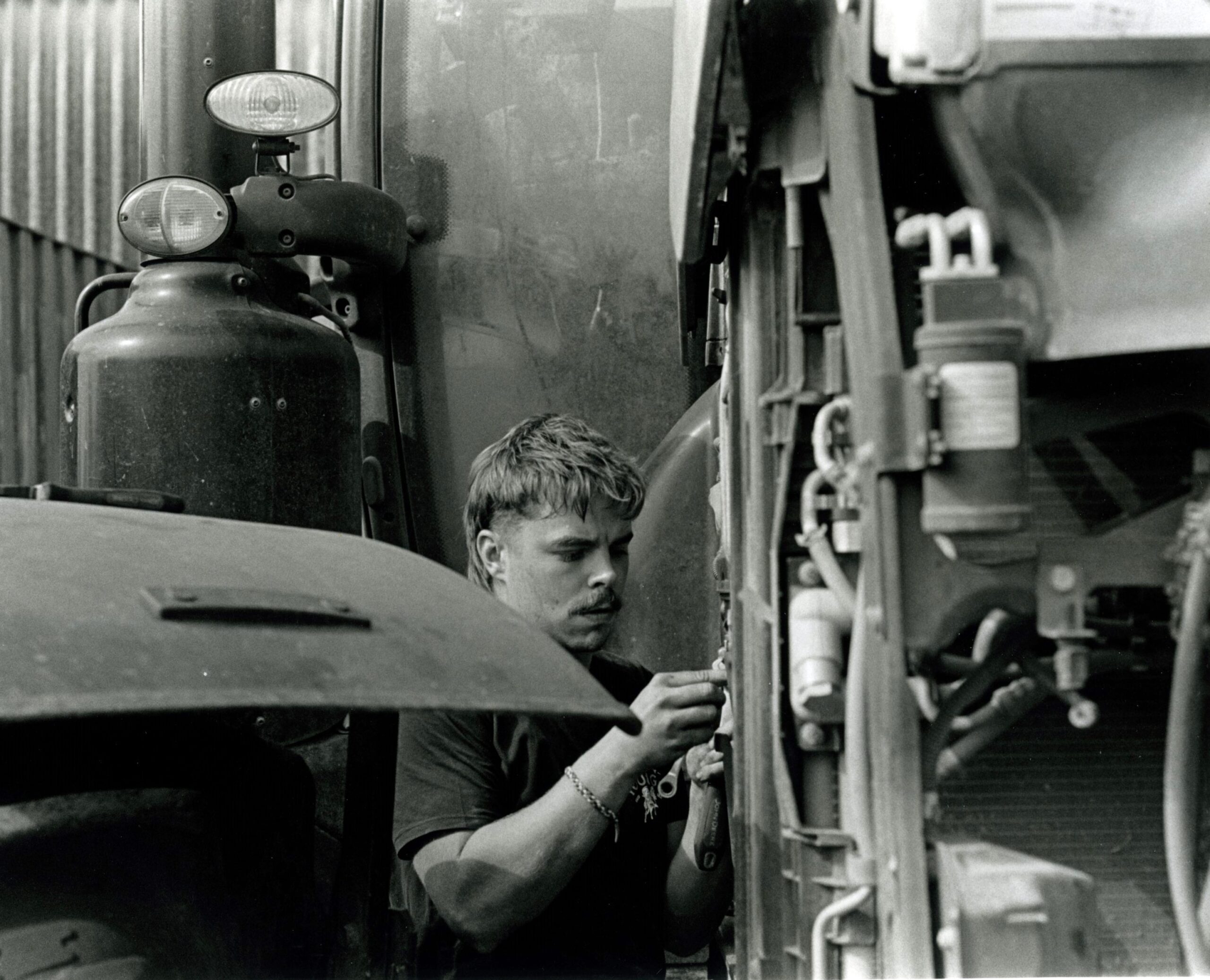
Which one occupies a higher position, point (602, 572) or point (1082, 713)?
point (602, 572)

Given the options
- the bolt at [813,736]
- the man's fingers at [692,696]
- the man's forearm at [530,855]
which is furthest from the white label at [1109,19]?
the man's forearm at [530,855]

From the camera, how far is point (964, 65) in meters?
1.21

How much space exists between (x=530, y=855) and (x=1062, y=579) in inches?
34.2

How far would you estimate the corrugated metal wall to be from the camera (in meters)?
3.85

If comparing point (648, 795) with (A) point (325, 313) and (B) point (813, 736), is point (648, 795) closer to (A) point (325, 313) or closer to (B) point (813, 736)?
(B) point (813, 736)

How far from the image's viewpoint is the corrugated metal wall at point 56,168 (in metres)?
3.85

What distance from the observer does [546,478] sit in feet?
6.98

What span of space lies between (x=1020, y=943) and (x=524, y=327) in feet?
5.96

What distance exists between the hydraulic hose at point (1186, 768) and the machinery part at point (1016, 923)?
7 centimetres

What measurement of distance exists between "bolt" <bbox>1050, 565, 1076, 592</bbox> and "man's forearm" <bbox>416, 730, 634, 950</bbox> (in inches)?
29.9

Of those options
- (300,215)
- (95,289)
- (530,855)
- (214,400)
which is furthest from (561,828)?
(95,289)

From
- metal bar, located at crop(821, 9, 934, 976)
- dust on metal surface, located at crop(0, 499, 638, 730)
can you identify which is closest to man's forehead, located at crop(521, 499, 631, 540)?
dust on metal surface, located at crop(0, 499, 638, 730)

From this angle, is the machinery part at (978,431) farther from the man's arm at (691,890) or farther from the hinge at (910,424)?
the man's arm at (691,890)

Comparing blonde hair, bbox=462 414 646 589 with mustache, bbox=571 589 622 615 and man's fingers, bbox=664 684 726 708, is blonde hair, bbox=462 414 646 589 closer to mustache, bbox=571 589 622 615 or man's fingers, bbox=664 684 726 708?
mustache, bbox=571 589 622 615
